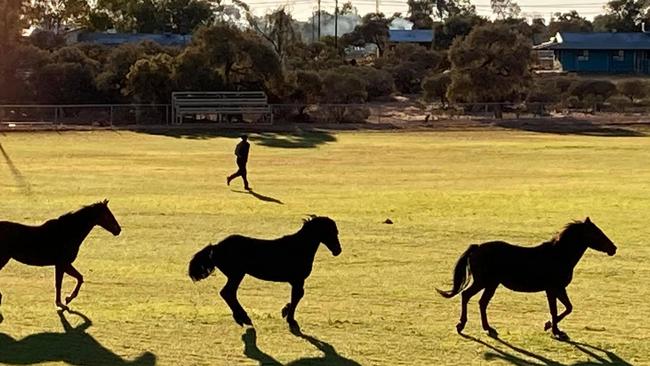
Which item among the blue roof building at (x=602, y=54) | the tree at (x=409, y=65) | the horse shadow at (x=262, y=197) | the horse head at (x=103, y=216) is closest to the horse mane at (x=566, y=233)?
the horse head at (x=103, y=216)

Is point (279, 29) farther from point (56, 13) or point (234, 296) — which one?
point (234, 296)

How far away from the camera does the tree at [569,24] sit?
143400 mm

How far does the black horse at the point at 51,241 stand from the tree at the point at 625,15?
126053 mm

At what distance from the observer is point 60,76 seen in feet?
194

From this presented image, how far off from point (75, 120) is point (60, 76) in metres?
7.94

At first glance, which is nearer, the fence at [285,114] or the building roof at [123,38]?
the fence at [285,114]

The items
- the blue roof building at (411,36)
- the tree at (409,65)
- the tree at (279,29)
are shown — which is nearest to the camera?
the tree at (279,29)

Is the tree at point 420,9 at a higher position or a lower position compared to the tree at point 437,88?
higher

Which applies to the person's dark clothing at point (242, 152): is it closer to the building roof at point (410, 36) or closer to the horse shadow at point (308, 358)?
the horse shadow at point (308, 358)

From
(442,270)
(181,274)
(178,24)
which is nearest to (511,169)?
(442,270)

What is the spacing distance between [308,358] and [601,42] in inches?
3771

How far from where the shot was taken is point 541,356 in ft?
33.3

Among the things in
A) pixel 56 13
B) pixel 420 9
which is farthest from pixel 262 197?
pixel 420 9

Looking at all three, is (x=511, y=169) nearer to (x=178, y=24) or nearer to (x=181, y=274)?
(x=181, y=274)
